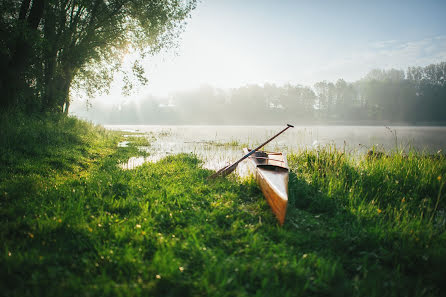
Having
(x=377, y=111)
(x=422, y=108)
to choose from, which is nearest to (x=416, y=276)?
(x=377, y=111)

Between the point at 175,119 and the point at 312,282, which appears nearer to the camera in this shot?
the point at 312,282

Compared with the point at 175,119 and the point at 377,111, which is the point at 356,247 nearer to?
the point at 377,111

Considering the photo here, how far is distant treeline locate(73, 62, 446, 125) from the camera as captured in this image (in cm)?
7169

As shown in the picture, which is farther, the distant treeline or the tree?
the distant treeline

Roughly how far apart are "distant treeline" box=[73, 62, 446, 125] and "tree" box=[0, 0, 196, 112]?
72978 millimetres

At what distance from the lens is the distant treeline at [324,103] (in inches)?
2822

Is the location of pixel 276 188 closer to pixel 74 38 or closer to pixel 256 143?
pixel 256 143

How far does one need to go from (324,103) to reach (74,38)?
87113mm

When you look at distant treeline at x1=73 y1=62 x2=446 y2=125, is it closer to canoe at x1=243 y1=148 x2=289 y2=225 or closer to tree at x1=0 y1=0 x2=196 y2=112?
tree at x1=0 y1=0 x2=196 y2=112

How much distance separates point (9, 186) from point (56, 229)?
7.37ft

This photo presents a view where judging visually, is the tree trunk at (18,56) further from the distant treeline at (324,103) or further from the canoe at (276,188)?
the distant treeline at (324,103)

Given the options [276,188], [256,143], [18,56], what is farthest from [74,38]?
[276,188]

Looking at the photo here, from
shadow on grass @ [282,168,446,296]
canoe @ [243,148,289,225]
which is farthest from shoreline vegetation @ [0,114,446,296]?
canoe @ [243,148,289,225]

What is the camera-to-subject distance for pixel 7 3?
8.60 meters
